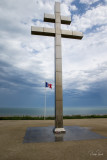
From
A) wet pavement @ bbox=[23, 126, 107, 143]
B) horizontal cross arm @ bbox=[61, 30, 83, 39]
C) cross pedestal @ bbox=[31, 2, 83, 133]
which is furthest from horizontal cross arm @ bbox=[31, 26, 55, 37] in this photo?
wet pavement @ bbox=[23, 126, 107, 143]

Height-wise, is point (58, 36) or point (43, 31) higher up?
point (43, 31)

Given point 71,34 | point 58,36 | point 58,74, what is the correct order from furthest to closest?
point 71,34 < point 58,36 < point 58,74

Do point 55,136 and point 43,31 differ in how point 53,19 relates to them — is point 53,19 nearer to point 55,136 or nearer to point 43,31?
point 43,31

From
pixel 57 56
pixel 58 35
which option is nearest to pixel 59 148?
pixel 57 56

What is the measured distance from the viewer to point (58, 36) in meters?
8.55

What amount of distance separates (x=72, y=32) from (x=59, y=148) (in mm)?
7375

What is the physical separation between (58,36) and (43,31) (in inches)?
43.1

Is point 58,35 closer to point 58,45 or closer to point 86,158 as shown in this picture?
point 58,45

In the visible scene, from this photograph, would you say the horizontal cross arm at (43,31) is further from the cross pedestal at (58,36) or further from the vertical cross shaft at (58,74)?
the vertical cross shaft at (58,74)

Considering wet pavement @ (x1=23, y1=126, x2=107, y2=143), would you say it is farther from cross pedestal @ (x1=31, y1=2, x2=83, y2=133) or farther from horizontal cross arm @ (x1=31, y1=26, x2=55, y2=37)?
horizontal cross arm @ (x1=31, y1=26, x2=55, y2=37)

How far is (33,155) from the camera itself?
4.16m

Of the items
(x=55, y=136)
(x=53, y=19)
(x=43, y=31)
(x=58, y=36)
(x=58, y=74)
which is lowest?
(x=55, y=136)

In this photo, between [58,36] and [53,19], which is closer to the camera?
[58,36]

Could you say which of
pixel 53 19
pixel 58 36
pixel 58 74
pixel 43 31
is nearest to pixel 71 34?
pixel 58 36
